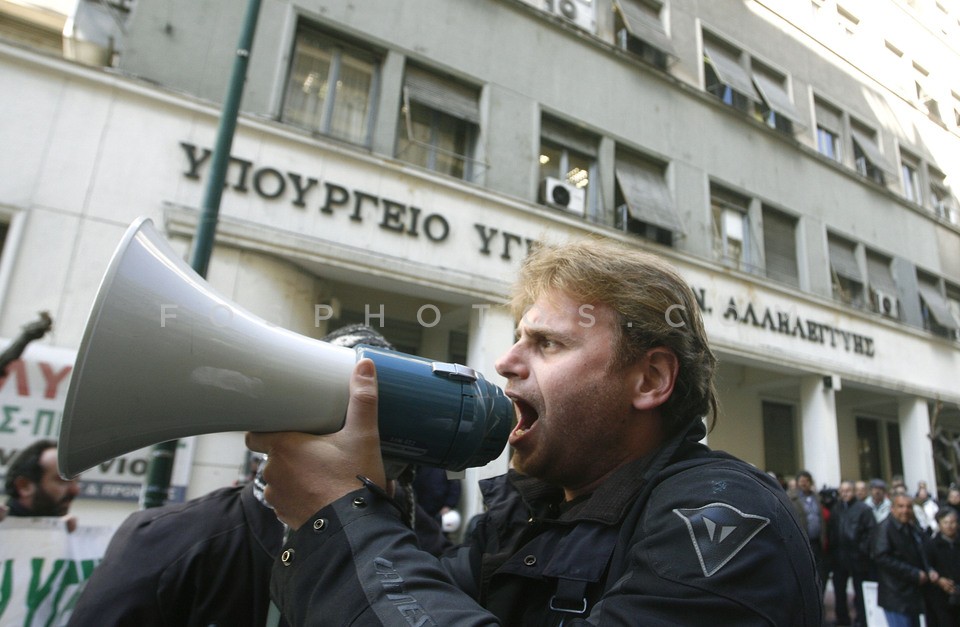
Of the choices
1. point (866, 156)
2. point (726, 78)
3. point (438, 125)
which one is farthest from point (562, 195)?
point (866, 156)

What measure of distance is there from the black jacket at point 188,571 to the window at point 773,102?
12919 mm

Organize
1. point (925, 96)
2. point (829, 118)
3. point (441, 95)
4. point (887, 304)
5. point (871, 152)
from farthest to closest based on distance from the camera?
1. point (925, 96)
2. point (871, 152)
3. point (829, 118)
4. point (887, 304)
5. point (441, 95)

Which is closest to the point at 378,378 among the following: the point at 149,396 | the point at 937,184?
the point at 149,396

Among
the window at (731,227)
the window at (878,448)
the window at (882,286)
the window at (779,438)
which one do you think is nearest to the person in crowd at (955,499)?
the window at (779,438)

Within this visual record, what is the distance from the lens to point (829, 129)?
1341 cm

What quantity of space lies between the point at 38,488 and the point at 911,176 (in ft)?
62.8

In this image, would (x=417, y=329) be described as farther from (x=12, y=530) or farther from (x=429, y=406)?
(x=429, y=406)

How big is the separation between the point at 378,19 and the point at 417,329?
4264mm

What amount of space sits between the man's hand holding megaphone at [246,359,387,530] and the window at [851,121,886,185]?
15.8 metres

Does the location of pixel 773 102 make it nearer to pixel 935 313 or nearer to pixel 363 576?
pixel 935 313

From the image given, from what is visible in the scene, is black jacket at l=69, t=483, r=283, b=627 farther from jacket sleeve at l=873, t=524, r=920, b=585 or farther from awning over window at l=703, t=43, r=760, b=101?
awning over window at l=703, t=43, r=760, b=101

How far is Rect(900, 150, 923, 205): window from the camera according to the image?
15062 millimetres

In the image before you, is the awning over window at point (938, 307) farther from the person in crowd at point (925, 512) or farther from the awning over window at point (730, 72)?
the awning over window at point (730, 72)

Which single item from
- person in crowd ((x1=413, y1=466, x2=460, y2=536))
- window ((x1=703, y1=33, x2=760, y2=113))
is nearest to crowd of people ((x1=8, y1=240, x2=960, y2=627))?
person in crowd ((x1=413, y1=466, x2=460, y2=536))
